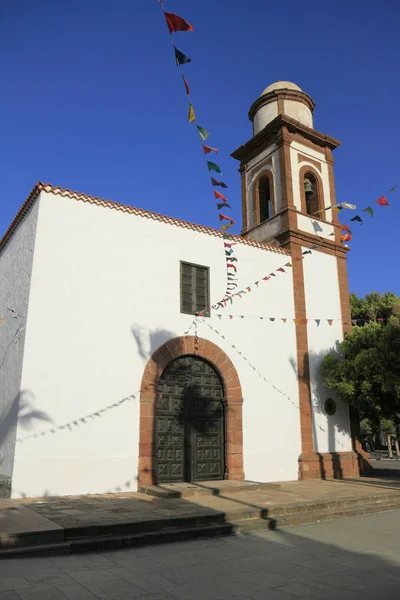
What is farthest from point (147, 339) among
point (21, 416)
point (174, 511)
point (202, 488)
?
point (174, 511)

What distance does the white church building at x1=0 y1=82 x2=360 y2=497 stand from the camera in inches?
315

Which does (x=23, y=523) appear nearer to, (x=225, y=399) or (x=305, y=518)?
(x=305, y=518)

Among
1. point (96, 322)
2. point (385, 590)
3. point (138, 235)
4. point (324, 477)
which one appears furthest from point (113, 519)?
point (324, 477)

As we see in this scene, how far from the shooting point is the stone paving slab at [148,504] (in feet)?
18.3

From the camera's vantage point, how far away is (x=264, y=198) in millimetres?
14000

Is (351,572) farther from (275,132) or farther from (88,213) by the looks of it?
(275,132)

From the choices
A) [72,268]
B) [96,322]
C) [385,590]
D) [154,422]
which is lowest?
[385,590]

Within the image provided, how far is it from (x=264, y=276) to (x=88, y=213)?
4510mm

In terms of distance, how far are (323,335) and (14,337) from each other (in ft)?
24.4

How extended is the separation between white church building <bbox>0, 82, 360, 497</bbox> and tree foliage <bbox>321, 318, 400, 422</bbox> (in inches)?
20.4

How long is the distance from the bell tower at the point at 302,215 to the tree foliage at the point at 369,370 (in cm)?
53

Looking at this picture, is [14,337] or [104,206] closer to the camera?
[14,337]

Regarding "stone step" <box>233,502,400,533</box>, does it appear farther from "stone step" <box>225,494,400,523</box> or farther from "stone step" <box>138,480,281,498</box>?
"stone step" <box>138,480,281,498</box>

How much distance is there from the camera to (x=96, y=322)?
8.66 metres
